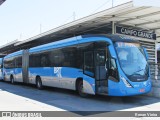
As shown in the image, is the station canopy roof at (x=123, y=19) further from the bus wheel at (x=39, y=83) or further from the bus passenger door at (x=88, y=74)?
the bus wheel at (x=39, y=83)

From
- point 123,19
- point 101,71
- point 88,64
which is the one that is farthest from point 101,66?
point 123,19

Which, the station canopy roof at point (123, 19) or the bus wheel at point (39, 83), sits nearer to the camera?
the station canopy roof at point (123, 19)

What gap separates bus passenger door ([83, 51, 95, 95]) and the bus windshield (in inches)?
62.7

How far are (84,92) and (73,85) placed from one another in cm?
125

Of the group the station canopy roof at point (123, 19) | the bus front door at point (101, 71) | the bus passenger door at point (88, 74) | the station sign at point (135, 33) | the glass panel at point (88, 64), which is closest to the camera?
the bus front door at point (101, 71)

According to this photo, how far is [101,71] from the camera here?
1255 centimetres

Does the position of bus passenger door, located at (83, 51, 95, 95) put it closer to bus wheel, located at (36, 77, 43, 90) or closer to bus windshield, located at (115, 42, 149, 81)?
bus windshield, located at (115, 42, 149, 81)

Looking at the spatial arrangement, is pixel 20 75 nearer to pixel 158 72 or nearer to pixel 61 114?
pixel 158 72

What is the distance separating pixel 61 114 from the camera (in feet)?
30.2

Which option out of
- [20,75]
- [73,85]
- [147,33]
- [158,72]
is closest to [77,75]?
[73,85]

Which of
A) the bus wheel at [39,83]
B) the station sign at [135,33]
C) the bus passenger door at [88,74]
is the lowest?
the bus wheel at [39,83]

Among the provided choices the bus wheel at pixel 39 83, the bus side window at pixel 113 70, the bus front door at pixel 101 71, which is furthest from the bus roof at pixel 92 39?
the bus wheel at pixel 39 83

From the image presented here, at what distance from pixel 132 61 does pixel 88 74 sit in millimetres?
2259

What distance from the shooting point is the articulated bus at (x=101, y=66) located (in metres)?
11.6
